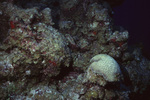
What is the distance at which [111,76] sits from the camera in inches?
117

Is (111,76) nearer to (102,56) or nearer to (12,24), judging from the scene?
(102,56)

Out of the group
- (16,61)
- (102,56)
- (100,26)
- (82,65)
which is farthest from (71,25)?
(16,61)

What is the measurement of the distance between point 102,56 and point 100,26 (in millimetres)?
1958

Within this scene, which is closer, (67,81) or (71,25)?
(67,81)

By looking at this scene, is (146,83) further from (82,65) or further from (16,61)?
(16,61)

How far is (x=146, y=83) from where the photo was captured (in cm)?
523

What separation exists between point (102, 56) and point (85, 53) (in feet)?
4.83

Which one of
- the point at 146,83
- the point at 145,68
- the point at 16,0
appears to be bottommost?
the point at 146,83

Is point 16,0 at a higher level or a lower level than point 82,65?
higher

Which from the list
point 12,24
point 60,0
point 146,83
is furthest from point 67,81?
point 60,0

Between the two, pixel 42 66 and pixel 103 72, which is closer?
pixel 103 72

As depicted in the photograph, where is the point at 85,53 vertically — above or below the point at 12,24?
below

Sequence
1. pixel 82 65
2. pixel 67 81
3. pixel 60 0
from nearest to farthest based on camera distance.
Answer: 1. pixel 67 81
2. pixel 82 65
3. pixel 60 0

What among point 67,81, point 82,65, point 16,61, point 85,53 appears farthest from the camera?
point 85,53
